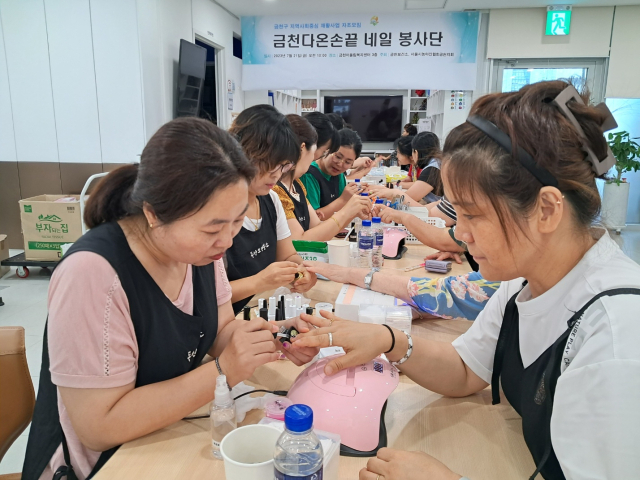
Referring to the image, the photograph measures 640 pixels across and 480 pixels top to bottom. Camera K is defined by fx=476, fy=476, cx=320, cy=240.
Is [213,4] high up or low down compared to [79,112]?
up

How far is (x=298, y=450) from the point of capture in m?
0.79

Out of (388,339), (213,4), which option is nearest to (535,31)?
(213,4)

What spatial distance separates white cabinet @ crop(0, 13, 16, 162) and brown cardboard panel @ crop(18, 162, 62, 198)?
0.18 m

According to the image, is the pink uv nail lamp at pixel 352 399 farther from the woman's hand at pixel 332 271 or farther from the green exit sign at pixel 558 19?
the green exit sign at pixel 558 19

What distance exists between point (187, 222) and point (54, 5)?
16.8 ft

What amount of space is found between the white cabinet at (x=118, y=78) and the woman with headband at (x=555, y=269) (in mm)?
4592

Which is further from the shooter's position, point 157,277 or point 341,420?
point 157,277

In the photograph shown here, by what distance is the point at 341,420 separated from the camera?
3.45 ft

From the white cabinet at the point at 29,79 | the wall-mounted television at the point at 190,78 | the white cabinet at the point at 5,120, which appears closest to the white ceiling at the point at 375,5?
the wall-mounted television at the point at 190,78

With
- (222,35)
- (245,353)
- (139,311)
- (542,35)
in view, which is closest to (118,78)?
(222,35)

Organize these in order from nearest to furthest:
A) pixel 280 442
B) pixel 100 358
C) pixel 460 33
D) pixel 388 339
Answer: pixel 280 442 → pixel 100 358 → pixel 388 339 → pixel 460 33

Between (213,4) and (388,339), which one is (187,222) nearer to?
(388,339)

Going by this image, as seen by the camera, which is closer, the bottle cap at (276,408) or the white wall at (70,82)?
the bottle cap at (276,408)

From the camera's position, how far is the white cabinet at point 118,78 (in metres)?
4.88
